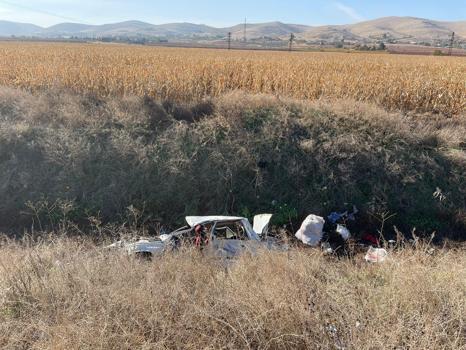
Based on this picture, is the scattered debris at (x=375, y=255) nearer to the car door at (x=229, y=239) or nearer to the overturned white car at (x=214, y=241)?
the overturned white car at (x=214, y=241)

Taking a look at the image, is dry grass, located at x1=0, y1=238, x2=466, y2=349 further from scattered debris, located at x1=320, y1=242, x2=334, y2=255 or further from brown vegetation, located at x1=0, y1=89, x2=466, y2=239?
brown vegetation, located at x1=0, y1=89, x2=466, y2=239

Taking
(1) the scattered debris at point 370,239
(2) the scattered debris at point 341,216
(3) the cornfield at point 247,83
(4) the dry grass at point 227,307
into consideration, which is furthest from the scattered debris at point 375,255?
(3) the cornfield at point 247,83

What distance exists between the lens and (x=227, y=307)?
317 cm

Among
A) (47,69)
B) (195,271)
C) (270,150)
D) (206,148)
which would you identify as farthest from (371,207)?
(47,69)

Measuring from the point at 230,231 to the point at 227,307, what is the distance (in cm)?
225

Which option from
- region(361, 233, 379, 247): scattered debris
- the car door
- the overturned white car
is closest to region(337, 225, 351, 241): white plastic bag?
region(361, 233, 379, 247): scattered debris

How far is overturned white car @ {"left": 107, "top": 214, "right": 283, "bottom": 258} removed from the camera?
4848 mm

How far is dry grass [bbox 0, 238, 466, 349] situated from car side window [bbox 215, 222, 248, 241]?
1407 millimetres

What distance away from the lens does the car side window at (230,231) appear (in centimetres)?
534

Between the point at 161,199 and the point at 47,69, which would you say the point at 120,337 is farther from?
the point at 47,69

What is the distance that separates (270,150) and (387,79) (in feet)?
19.0

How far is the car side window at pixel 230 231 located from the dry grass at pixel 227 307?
4.62ft

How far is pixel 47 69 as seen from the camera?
39.1 feet

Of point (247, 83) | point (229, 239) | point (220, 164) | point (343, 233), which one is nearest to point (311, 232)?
point (343, 233)
